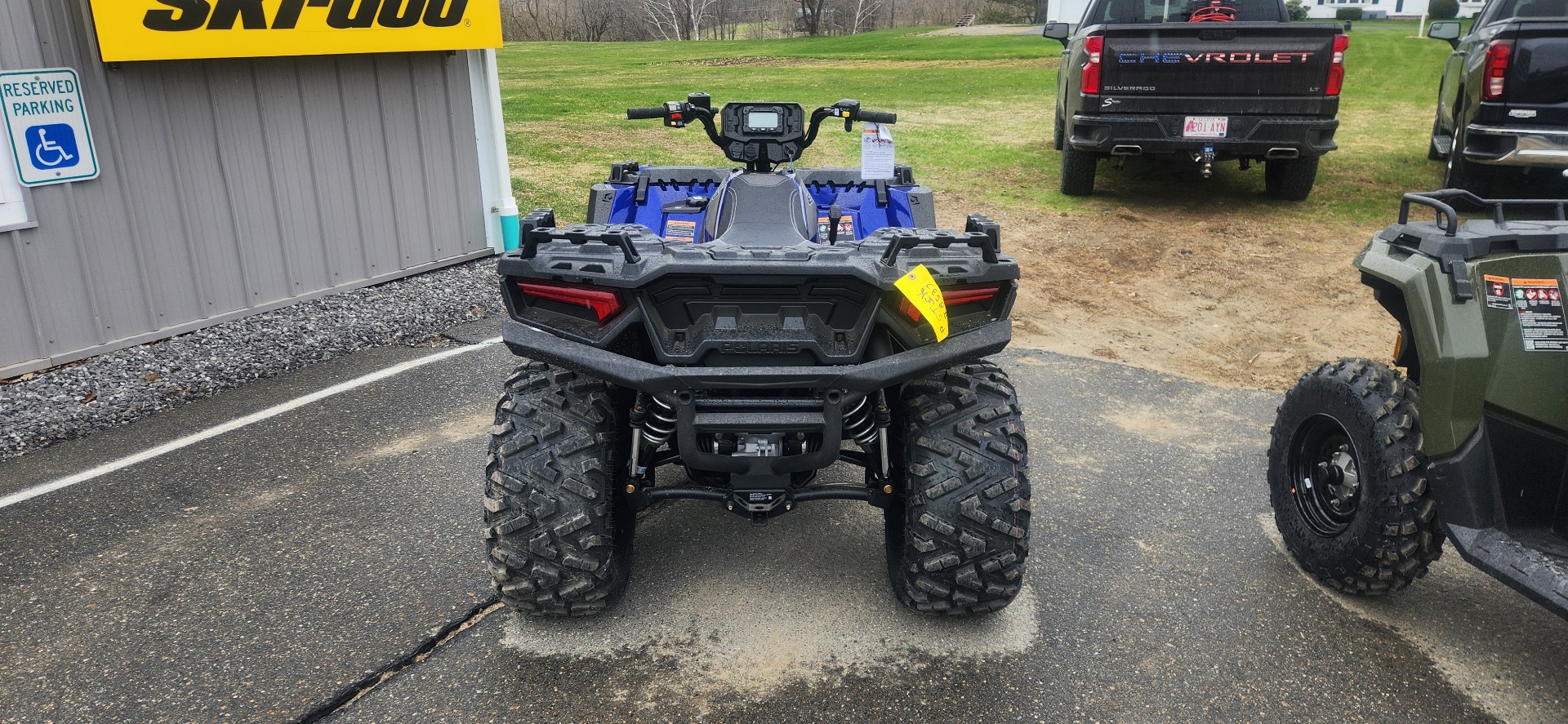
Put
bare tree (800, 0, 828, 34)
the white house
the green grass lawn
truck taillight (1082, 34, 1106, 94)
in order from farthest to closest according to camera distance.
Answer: the white house < bare tree (800, 0, 828, 34) < the green grass lawn < truck taillight (1082, 34, 1106, 94)

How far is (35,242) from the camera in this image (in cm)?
526

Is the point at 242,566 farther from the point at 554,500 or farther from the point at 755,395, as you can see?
the point at 755,395

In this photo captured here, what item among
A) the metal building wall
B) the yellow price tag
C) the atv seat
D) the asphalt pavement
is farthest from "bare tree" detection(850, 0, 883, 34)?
the yellow price tag

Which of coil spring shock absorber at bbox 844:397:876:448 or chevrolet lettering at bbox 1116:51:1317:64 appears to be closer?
coil spring shock absorber at bbox 844:397:876:448

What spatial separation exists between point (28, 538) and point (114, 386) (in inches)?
62.9

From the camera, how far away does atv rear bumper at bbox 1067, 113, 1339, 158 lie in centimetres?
810

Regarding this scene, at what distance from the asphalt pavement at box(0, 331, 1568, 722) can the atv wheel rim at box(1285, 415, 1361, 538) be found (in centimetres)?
23

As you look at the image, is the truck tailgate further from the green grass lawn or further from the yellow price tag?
the yellow price tag

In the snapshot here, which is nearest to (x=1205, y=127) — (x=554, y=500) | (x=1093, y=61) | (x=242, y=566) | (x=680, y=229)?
(x=1093, y=61)

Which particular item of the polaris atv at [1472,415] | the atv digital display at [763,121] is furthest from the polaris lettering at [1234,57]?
the polaris atv at [1472,415]

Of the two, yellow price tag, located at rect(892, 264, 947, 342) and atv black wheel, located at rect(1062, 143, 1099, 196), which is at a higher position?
yellow price tag, located at rect(892, 264, 947, 342)

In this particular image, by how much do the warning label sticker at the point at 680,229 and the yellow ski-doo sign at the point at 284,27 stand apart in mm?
3090

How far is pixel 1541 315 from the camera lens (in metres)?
2.82

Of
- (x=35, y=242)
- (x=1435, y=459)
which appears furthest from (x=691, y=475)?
(x=35, y=242)
